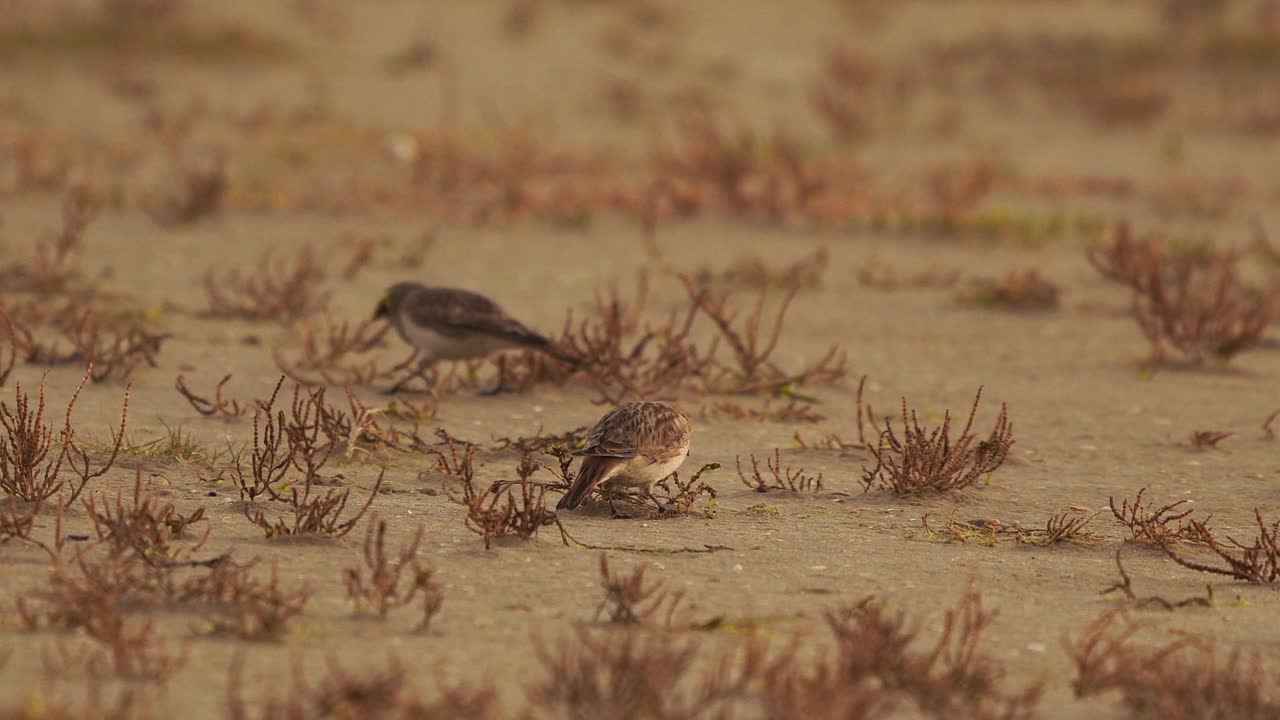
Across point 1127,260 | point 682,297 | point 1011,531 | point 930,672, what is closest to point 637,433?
point 1011,531

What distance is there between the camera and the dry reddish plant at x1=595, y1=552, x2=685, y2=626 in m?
4.43

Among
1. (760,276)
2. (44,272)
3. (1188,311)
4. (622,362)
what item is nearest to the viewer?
(622,362)

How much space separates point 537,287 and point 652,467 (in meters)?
5.53

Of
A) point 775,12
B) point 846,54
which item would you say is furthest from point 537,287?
point 775,12

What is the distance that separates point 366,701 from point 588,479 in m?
1.83

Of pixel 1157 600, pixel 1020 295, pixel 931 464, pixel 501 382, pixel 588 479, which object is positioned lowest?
pixel 1157 600

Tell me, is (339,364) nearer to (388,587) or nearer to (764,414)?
(764,414)

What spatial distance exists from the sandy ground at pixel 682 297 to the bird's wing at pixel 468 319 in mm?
372

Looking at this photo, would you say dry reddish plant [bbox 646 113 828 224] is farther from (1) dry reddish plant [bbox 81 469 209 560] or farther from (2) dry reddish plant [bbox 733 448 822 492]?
(1) dry reddish plant [bbox 81 469 209 560]

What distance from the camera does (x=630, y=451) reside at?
5.38m

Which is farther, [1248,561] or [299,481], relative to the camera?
[299,481]

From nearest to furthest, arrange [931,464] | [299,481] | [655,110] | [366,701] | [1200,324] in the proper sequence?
1. [366,701]
2. [299,481]
3. [931,464]
4. [1200,324]
5. [655,110]

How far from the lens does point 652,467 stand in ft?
18.1

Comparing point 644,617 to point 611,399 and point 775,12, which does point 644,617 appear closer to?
point 611,399
